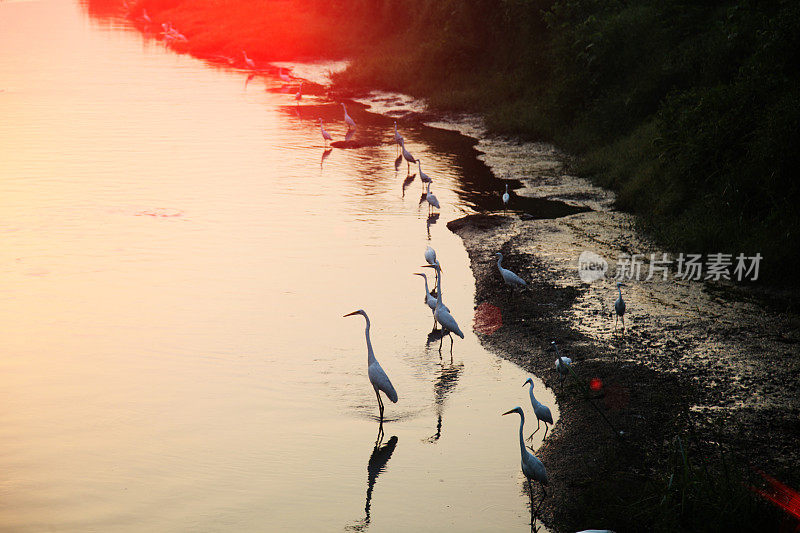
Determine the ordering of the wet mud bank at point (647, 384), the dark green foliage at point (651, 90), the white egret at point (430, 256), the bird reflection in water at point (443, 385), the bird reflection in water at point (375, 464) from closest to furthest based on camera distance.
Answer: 1. the wet mud bank at point (647, 384)
2. the bird reflection in water at point (375, 464)
3. the bird reflection in water at point (443, 385)
4. the dark green foliage at point (651, 90)
5. the white egret at point (430, 256)

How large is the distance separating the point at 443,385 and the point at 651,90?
1607 cm

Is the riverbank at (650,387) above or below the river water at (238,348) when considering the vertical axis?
above

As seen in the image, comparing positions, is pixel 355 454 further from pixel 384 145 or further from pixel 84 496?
pixel 384 145

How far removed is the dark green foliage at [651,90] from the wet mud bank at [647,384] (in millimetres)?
1798

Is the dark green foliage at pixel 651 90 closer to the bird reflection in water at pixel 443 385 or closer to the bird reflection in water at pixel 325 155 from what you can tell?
the bird reflection in water at pixel 443 385

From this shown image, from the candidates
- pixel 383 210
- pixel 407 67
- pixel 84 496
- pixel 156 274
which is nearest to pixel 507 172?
pixel 383 210

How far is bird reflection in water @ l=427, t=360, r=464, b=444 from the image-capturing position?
11.3 metres

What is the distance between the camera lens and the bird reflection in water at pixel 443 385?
37.2 ft

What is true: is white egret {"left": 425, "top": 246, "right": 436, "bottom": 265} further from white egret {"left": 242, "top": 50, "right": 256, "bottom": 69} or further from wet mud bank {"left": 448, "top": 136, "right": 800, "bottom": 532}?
white egret {"left": 242, "top": 50, "right": 256, "bottom": 69}

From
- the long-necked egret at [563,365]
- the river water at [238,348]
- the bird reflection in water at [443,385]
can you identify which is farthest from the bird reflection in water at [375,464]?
the long-necked egret at [563,365]

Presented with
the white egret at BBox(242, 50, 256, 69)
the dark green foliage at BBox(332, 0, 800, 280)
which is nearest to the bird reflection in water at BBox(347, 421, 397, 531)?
the dark green foliage at BBox(332, 0, 800, 280)

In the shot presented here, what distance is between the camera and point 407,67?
3850cm

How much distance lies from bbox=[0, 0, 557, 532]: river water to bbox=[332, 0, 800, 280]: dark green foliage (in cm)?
413

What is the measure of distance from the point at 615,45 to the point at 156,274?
17.9m
